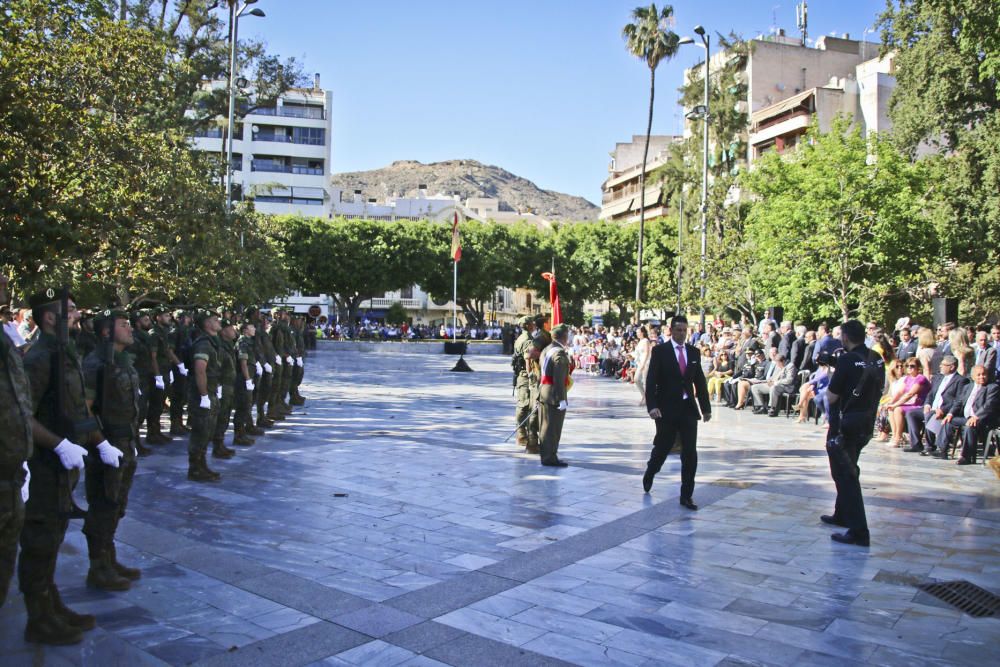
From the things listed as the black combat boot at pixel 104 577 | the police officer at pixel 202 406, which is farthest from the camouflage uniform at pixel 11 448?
the police officer at pixel 202 406

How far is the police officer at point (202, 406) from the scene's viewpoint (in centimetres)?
869

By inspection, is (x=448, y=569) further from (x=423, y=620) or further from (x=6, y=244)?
(x=6, y=244)

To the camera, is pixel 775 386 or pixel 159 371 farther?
pixel 775 386

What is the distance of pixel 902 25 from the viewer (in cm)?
2819

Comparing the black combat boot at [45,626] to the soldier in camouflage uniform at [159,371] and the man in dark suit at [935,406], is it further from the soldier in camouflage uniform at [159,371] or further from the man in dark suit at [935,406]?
the man in dark suit at [935,406]

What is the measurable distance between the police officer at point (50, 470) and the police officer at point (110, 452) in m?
0.50

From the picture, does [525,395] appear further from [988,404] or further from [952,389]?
[988,404]

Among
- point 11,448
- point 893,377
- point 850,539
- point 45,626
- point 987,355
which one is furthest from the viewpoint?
point 893,377

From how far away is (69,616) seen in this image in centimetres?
471

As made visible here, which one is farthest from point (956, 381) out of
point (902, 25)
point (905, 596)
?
point (902, 25)

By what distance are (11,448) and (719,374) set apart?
17.1m

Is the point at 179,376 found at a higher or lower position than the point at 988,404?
lower

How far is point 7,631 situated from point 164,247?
12120 mm

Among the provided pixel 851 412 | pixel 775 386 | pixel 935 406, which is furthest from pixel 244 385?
pixel 775 386
